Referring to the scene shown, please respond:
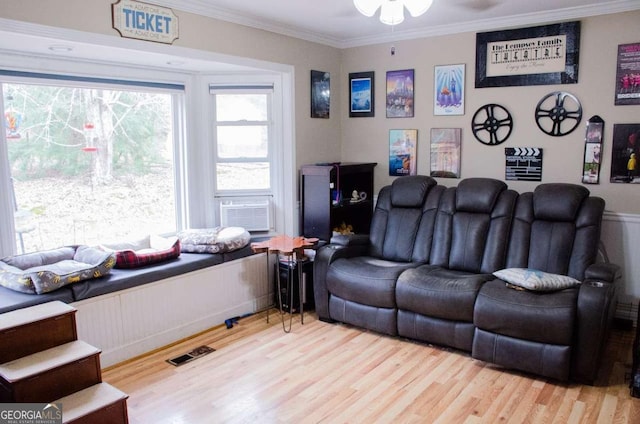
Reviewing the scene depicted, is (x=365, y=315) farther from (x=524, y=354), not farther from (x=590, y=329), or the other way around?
(x=590, y=329)

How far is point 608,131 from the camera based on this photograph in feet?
13.2

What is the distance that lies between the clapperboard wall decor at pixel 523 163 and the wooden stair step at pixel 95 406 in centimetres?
347

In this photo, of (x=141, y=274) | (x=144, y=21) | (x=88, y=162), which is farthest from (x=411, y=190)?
(x=88, y=162)

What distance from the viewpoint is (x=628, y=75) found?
12.8 feet

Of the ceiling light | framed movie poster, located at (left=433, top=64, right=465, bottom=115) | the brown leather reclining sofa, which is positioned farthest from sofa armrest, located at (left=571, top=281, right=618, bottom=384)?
framed movie poster, located at (left=433, top=64, right=465, bottom=115)

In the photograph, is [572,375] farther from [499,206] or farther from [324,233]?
[324,233]

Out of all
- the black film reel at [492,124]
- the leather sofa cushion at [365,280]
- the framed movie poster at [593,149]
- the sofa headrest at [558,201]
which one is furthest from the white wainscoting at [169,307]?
the framed movie poster at [593,149]

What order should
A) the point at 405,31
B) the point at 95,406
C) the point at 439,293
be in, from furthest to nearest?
the point at 405,31
the point at 439,293
the point at 95,406

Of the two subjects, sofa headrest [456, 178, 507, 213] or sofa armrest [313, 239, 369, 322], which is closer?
sofa headrest [456, 178, 507, 213]

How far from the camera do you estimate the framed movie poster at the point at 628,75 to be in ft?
12.7

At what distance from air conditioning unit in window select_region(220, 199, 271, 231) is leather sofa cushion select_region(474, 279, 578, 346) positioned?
84.4 inches

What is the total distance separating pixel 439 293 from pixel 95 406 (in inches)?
88.1

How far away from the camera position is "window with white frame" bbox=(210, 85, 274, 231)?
4.70 metres

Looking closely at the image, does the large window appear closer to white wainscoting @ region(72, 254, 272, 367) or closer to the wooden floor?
white wainscoting @ region(72, 254, 272, 367)
